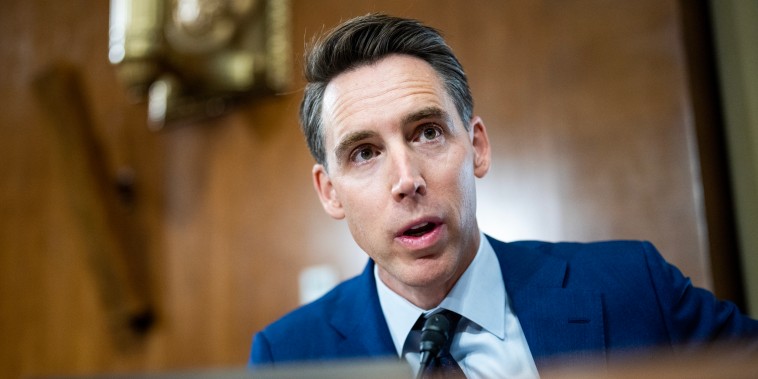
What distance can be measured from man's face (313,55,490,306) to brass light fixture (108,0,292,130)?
1.03 m

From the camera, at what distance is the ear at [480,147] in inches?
50.3

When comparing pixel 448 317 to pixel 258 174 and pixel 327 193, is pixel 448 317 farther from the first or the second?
pixel 258 174

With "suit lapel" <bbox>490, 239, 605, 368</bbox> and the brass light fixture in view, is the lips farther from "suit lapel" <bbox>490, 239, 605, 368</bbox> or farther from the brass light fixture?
the brass light fixture

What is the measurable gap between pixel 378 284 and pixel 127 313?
1.42 metres

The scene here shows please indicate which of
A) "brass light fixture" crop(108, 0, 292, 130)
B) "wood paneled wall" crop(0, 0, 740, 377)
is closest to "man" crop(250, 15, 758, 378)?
"wood paneled wall" crop(0, 0, 740, 377)

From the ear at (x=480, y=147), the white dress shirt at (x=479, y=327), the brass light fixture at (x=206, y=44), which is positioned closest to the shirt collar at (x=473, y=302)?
the white dress shirt at (x=479, y=327)

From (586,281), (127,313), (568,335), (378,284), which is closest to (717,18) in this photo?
Answer: (586,281)

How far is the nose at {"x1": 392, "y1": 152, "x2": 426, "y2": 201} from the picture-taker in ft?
3.50

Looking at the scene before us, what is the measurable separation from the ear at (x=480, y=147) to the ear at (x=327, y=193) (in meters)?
0.25

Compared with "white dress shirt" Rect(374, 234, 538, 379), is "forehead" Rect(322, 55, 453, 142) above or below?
above

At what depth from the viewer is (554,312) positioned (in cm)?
117

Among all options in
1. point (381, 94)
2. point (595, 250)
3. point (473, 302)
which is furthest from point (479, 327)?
point (381, 94)

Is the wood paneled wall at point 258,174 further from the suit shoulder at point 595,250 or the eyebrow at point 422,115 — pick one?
the eyebrow at point 422,115

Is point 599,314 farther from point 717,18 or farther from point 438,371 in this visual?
point 717,18
